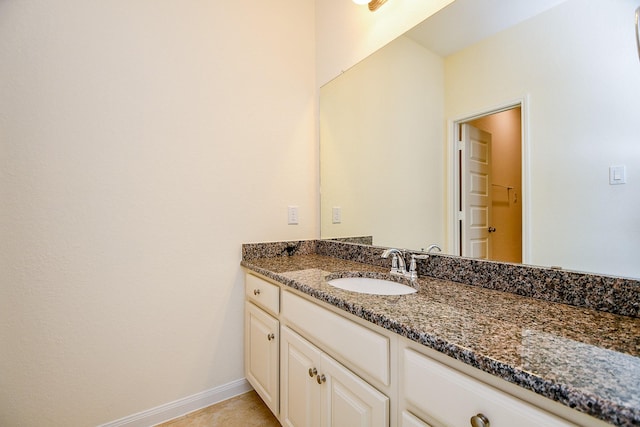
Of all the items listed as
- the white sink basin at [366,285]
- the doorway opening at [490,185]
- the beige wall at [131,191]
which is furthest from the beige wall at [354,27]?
the white sink basin at [366,285]

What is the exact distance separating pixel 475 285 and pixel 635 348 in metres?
0.51

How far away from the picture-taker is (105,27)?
131cm

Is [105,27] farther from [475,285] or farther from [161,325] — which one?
[475,285]

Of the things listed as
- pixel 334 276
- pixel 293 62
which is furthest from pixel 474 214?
pixel 293 62

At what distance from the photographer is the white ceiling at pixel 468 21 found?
3.26ft

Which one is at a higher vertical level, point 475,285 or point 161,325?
point 475,285

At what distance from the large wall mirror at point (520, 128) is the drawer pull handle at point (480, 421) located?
609 millimetres

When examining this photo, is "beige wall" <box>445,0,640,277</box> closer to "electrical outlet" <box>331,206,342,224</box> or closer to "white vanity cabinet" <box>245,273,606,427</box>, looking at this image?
"white vanity cabinet" <box>245,273,606,427</box>

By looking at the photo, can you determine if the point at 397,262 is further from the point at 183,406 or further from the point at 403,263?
the point at 183,406

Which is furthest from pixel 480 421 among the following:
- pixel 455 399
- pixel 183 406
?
pixel 183 406

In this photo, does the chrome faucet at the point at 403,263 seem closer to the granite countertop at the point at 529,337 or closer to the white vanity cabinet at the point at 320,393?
the granite countertop at the point at 529,337

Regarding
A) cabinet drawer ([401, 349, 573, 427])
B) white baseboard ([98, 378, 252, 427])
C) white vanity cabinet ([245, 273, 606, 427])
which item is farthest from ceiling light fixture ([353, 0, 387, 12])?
white baseboard ([98, 378, 252, 427])

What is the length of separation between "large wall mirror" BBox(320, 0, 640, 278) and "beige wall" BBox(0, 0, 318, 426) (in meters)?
0.74

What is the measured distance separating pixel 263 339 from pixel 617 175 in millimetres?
1477
